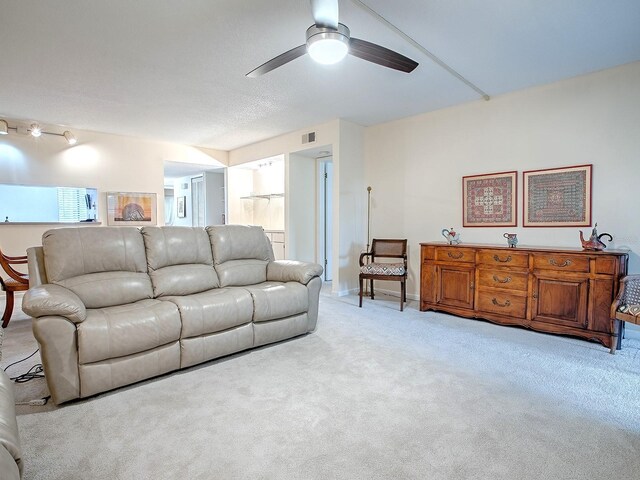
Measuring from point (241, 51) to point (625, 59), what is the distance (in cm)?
355

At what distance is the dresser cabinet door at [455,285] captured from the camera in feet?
12.5

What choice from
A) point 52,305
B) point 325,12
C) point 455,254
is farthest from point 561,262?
point 52,305

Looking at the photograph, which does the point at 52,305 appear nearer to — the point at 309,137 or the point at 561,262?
the point at 561,262

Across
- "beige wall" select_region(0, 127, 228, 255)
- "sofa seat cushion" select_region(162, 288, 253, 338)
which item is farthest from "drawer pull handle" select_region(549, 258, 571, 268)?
"beige wall" select_region(0, 127, 228, 255)

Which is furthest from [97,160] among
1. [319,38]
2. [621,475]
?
[621,475]

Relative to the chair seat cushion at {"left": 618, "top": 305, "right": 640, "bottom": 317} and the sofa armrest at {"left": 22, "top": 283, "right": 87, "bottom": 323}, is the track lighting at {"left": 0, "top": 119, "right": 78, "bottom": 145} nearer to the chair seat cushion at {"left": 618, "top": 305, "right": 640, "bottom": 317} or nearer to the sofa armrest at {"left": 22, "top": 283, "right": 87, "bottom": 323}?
the sofa armrest at {"left": 22, "top": 283, "right": 87, "bottom": 323}

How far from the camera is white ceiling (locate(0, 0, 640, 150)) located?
2398 millimetres

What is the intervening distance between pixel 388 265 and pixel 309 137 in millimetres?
2488

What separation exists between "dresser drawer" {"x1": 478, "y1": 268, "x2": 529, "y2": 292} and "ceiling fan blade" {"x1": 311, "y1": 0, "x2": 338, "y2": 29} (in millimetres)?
2903

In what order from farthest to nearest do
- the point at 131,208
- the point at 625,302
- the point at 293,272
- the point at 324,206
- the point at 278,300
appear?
the point at 324,206, the point at 131,208, the point at 293,272, the point at 278,300, the point at 625,302

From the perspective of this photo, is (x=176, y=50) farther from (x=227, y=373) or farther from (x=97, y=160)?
(x=97, y=160)

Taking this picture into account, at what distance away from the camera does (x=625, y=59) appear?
312cm

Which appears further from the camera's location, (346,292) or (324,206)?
(324,206)

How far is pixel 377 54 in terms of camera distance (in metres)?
2.29
